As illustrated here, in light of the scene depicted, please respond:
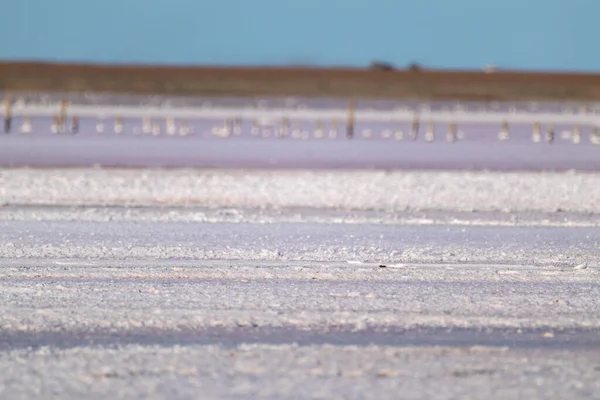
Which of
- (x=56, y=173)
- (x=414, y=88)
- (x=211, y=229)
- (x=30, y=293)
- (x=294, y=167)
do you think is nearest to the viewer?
(x=30, y=293)

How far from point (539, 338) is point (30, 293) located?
3.29 meters

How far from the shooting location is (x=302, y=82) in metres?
89.6

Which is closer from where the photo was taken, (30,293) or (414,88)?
(30,293)

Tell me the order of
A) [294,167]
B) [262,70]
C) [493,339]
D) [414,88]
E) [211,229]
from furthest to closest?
[262,70] < [414,88] < [294,167] < [211,229] < [493,339]

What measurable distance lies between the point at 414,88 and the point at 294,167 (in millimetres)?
65277

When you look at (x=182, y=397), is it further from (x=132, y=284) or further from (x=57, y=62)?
(x=57, y=62)

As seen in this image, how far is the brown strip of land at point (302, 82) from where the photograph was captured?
85.0 metres

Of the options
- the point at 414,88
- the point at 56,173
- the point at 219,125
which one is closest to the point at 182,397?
the point at 56,173

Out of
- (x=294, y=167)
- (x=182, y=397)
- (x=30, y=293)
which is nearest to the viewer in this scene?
(x=182, y=397)

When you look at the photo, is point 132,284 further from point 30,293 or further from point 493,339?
point 493,339

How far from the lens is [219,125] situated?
38.9 meters

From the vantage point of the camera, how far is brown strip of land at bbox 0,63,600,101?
85000 millimetres

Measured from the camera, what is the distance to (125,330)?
21.7ft

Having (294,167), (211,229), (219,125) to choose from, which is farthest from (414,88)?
(211,229)
